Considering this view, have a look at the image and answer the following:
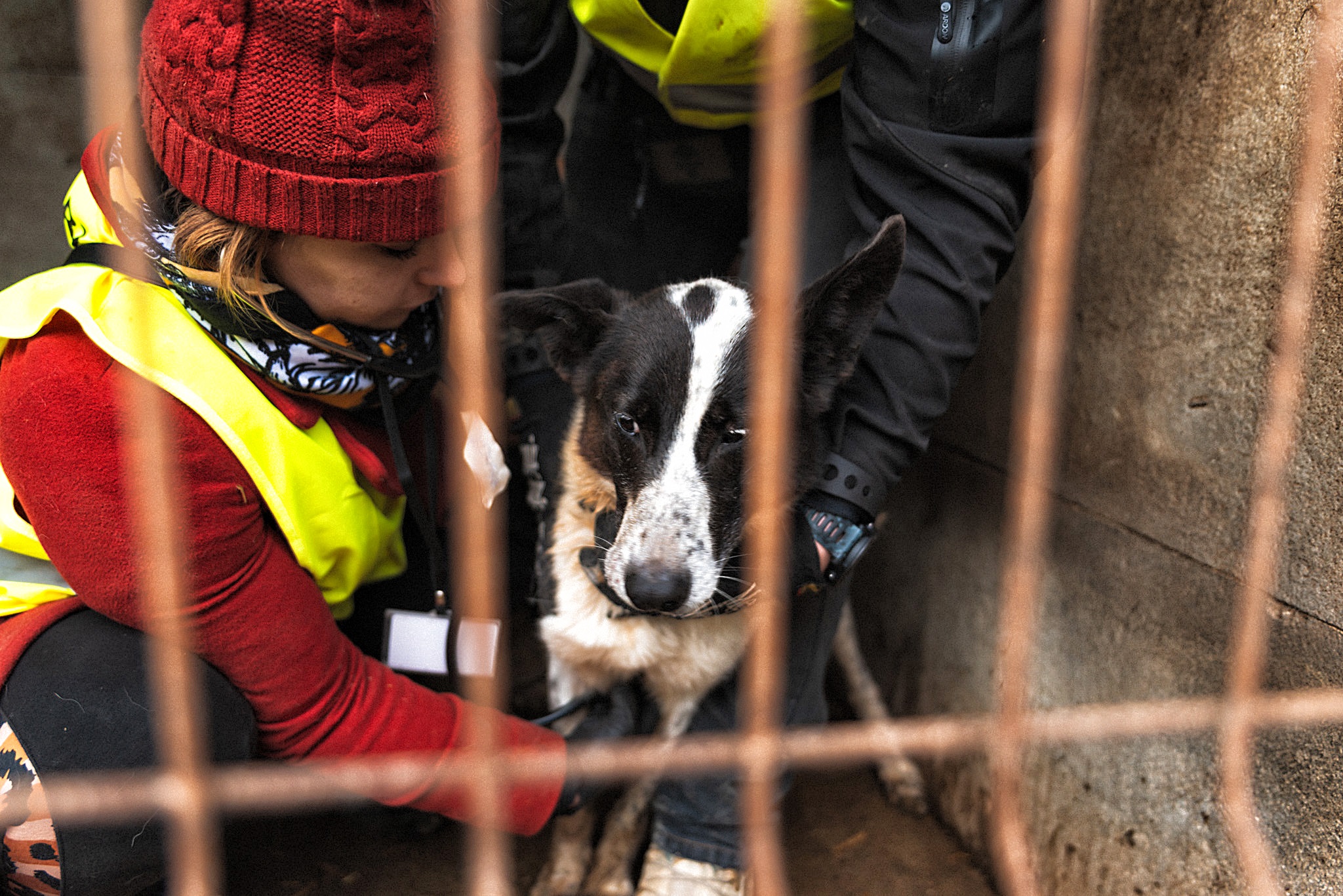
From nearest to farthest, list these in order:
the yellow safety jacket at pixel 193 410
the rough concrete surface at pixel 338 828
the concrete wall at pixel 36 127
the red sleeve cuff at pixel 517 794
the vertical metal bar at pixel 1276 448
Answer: the vertical metal bar at pixel 1276 448 → the yellow safety jacket at pixel 193 410 → the red sleeve cuff at pixel 517 794 → the rough concrete surface at pixel 338 828 → the concrete wall at pixel 36 127

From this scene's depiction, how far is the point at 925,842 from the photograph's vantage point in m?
2.39

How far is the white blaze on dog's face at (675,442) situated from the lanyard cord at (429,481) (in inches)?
15.6

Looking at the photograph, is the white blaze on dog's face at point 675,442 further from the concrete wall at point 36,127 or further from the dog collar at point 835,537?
the concrete wall at point 36,127

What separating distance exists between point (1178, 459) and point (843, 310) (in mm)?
709

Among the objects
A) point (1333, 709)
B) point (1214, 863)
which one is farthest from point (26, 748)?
point (1214, 863)

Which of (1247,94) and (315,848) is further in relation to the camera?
(315,848)

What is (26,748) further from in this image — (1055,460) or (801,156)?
(1055,460)

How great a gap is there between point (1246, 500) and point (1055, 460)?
0.56 metres

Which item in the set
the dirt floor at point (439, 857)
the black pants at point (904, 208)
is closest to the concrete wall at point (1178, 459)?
the dirt floor at point (439, 857)

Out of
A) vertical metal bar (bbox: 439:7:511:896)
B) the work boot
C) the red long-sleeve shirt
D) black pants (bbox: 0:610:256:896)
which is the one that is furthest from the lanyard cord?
vertical metal bar (bbox: 439:7:511:896)

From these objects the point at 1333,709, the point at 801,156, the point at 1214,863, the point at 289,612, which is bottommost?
the point at 1214,863

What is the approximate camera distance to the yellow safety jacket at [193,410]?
1.46 metres

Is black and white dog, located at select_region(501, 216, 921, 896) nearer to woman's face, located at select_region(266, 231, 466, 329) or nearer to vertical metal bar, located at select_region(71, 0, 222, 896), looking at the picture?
woman's face, located at select_region(266, 231, 466, 329)

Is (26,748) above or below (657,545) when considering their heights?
below
